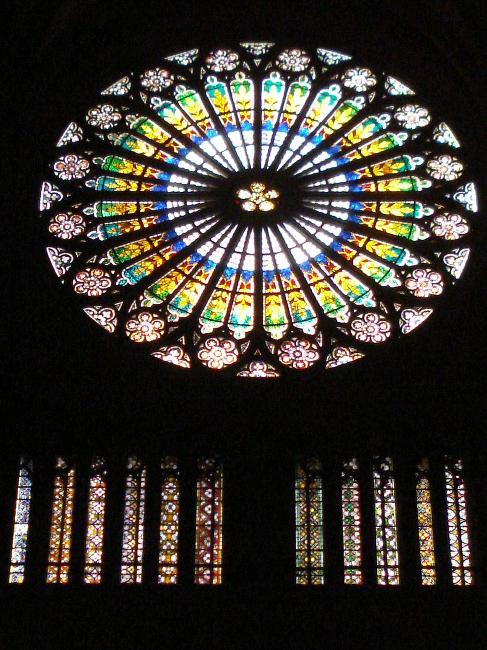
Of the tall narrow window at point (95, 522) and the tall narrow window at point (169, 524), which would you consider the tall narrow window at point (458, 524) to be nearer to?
the tall narrow window at point (169, 524)

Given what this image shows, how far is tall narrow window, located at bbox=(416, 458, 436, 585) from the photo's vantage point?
56.6 ft

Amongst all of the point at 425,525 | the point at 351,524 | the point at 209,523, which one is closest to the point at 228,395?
the point at 209,523

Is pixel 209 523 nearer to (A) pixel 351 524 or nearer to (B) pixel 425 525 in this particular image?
(A) pixel 351 524

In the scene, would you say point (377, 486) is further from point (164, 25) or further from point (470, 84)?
point (164, 25)

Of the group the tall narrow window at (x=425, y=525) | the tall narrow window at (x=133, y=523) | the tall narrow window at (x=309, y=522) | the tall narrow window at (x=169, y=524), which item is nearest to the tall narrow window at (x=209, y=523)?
the tall narrow window at (x=169, y=524)

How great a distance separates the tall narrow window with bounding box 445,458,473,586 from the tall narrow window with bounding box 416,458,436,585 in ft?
0.85

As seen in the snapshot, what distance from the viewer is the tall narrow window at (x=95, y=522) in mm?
17219

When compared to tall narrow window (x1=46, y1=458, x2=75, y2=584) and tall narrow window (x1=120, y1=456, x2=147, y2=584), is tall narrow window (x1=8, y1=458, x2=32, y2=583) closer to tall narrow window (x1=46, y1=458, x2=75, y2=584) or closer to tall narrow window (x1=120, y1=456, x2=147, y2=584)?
tall narrow window (x1=46, y1=458, x2=75, y2=584)

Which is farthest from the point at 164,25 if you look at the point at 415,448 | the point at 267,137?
the point at 415,448

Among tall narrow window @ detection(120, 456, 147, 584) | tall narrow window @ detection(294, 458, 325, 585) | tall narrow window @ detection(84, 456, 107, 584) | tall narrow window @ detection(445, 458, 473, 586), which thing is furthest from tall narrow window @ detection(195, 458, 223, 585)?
tall narrow window @ detection(445, 458, 473, 586)

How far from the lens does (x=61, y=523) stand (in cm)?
1750

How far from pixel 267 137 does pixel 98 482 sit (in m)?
6.20

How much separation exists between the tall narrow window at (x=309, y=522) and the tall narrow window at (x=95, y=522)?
2.66 metres

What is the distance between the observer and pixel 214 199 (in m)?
19.8
